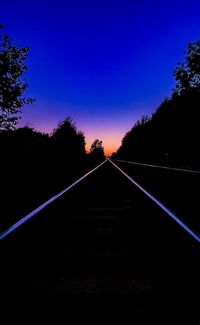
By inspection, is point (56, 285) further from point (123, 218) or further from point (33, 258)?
point (123, 218)

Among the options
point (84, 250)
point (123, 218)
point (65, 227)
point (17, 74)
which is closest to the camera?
point (84, 250)

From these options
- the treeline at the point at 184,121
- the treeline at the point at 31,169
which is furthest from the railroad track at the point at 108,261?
the treeline at the point at 184,121

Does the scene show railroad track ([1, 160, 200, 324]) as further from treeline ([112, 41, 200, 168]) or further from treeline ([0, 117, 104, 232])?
treeline ([112, 41, 200, 168])

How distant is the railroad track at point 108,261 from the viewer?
367cm

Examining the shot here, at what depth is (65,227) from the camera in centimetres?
722

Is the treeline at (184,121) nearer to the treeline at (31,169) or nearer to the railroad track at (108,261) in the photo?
the treeline at (31,169)

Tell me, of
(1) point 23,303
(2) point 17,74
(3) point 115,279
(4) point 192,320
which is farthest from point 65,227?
(2) point 17,74

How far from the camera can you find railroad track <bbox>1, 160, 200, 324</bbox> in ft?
12.0

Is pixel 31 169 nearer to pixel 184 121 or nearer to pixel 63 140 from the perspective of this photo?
pixel 63 140

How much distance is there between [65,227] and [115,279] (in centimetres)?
315

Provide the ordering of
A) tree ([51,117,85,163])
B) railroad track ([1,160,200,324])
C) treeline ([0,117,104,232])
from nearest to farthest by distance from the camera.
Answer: railroad track ([1,160,200,324]) < treeline ([0,117,104,232]) < tree ([51,117,85,163])

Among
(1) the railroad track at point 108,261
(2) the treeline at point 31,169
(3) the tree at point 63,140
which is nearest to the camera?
(1) the railroad track at point 108,261

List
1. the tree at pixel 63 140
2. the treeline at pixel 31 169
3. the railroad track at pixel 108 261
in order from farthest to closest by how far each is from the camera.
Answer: the tree at pixel 63 140, the treeline at pixel 31 169, the railroad track at pixel 108 261

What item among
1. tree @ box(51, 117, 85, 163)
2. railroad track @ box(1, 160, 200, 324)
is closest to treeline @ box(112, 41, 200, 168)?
tree @ box(51, 117, 85, 163)
